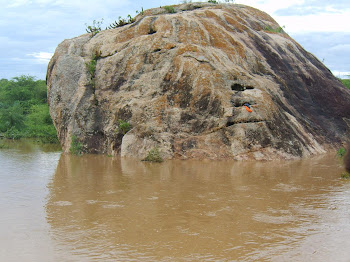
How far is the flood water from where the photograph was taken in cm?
493

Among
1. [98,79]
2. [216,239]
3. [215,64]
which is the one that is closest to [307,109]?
[215,64]

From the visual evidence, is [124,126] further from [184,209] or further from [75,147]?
[184,209]

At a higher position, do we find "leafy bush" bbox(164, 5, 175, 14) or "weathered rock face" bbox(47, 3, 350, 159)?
"leafy bush" bbox(164, 5, 175, 14)

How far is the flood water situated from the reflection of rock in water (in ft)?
0.04

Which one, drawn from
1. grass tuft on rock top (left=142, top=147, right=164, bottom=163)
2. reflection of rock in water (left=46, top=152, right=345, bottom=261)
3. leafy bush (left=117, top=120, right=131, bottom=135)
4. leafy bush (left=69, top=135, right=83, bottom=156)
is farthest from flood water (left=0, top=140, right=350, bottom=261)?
leafy bush (left=69, top=135, right=83, bottom=156)

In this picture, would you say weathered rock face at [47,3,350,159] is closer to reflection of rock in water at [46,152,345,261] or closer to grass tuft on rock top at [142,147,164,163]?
grass tuft on rock top at [142,147,164,163]

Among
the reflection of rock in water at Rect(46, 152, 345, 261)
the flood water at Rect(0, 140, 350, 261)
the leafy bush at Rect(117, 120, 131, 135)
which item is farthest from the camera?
the leafy bush at Rect(117, 120, 131, 135)

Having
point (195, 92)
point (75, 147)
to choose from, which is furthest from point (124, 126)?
point (195, 92)

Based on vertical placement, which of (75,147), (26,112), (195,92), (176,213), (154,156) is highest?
(26,112)

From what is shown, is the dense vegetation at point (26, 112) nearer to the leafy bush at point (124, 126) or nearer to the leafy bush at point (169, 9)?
the leafy bush at point (124, 126)

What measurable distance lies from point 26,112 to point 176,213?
2213 centimetres

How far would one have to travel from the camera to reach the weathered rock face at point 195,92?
12.0 m

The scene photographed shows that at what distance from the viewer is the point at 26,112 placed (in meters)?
26.5

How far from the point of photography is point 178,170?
10.1 meters
